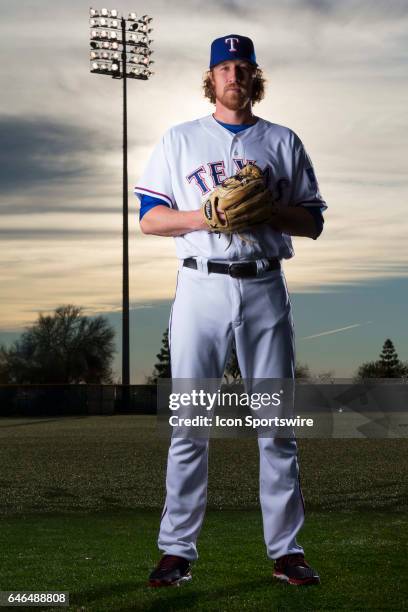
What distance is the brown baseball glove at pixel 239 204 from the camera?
3979 millimetres

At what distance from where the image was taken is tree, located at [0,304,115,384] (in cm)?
5581

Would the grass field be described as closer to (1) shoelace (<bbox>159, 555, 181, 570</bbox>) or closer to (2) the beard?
(1) shoelace (<bbox>159, 555, 181, 570</bbox>)

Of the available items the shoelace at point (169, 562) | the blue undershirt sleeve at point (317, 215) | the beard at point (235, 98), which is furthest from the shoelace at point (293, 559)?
the beard at point (235, 98)

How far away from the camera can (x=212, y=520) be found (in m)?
7.11

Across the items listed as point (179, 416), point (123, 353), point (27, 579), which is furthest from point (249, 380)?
→ point (123, 353)

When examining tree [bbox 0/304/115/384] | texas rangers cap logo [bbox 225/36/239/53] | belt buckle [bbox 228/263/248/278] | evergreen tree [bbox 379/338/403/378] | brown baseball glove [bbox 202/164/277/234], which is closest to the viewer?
brown baseball glove [bbox 202/164/277/234]

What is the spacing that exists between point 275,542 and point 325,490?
5.16 m

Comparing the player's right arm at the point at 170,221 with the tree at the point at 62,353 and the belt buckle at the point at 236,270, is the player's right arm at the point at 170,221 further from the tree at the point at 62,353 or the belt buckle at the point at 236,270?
the tree at the point at 62,353

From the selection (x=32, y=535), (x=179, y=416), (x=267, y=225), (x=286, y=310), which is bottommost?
(x=32, y=535)

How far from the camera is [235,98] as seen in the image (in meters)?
4.25

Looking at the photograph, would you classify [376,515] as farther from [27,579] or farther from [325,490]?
[27,579]

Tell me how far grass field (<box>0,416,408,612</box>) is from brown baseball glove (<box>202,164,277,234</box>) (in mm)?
1635

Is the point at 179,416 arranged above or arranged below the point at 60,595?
above

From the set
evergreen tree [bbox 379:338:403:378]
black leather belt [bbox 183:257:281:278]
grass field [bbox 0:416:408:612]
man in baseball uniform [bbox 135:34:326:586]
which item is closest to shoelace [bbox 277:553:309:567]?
man in baseball uniform [bbox 135:34:326:586]
